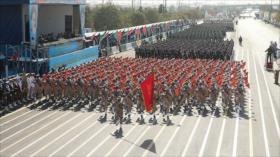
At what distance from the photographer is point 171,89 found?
1847 centimetres

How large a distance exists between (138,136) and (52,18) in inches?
993

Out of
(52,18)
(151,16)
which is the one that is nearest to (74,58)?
(52,18)

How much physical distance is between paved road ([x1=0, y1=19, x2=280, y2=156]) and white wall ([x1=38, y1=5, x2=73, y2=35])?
18.7 m

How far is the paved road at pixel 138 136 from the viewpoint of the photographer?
13977 millimetres

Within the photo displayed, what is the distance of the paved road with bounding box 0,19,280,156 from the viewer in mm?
13977

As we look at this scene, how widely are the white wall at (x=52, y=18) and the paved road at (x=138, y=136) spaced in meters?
18.7

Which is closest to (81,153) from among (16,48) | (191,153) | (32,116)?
(191,153)

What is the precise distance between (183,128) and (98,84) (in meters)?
5.92

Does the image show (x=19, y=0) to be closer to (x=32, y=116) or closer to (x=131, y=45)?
(x=32, y=116)

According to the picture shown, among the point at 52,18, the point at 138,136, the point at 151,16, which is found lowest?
the point at 138,136

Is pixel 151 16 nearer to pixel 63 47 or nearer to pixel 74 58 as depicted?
pixel 63 47

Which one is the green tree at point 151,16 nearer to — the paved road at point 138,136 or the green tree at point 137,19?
the green tree at point 137,19

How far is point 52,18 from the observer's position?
3809 centimetres

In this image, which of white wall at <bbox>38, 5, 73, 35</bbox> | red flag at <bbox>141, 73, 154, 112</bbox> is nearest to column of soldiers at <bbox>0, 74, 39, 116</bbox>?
red flag at <bbox>141, 73, 154, 112</bbox>
